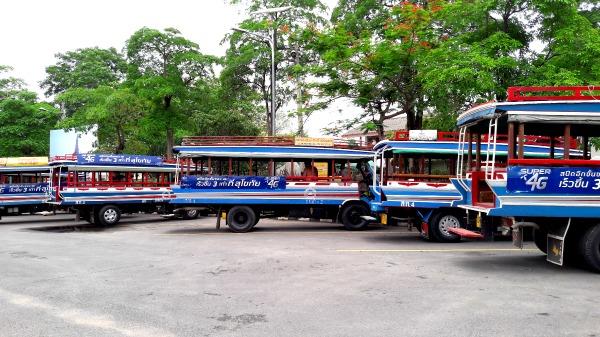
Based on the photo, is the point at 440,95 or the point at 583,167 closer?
the point at 583,167

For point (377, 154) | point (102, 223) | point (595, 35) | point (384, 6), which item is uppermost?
point (384, 6)

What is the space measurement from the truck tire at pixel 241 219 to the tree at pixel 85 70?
26.5 m

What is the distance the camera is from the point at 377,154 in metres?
13.1

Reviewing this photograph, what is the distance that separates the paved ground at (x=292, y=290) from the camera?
205 inches

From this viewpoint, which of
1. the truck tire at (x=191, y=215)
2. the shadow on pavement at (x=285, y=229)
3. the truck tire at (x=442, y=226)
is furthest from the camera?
the truck tire at (x=191, y=215)

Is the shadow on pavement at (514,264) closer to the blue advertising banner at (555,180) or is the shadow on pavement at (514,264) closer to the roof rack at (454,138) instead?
the blue advertising banner at (555,180)

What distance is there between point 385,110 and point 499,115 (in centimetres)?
1108

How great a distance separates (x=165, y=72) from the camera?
83.9ft

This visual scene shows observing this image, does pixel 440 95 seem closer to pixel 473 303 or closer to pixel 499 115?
pixel 499 115

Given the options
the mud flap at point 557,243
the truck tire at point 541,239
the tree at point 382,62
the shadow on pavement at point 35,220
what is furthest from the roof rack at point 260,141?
the shadow on pavement at point 35,220

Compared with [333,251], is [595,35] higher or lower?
higher

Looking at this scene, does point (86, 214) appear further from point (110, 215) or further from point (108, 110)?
point (108, 110)

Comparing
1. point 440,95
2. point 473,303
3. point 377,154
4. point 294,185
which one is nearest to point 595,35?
point 440,95

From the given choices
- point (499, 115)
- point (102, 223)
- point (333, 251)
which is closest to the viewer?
point (499, 115)
